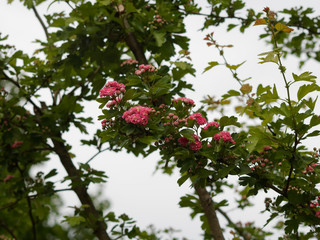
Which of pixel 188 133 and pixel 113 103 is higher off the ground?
pixel 113 103

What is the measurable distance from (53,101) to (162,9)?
1736 millimetres

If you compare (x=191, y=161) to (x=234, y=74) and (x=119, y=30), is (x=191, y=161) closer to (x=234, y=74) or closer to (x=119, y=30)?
(x=234, y=74)

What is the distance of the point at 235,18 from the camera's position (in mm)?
3387

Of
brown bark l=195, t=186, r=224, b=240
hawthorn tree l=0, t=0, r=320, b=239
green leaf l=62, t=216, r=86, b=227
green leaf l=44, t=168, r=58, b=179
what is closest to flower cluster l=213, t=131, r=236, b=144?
hawthorn tree l=0, t=0, r=320, b=239

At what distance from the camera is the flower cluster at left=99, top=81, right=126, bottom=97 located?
1.75 meters

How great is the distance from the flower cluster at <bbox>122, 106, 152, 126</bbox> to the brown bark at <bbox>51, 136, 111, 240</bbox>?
5.14 ft

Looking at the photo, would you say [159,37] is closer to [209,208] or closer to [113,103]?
[113,103]

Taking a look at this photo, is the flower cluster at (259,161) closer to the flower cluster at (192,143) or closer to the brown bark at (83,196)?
the flower cluster at (192,143)

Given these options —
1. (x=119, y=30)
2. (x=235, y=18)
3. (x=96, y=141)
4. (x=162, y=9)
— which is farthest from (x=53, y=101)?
(x=235, y=18)

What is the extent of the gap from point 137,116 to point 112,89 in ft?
0.74

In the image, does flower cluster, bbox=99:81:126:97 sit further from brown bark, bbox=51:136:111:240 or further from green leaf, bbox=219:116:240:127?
brown bark, bbox=51:136:111:240

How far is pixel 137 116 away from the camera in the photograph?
1664 mm

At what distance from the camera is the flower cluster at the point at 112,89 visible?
1.75 meters

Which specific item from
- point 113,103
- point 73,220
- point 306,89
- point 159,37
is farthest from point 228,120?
point 73,220
